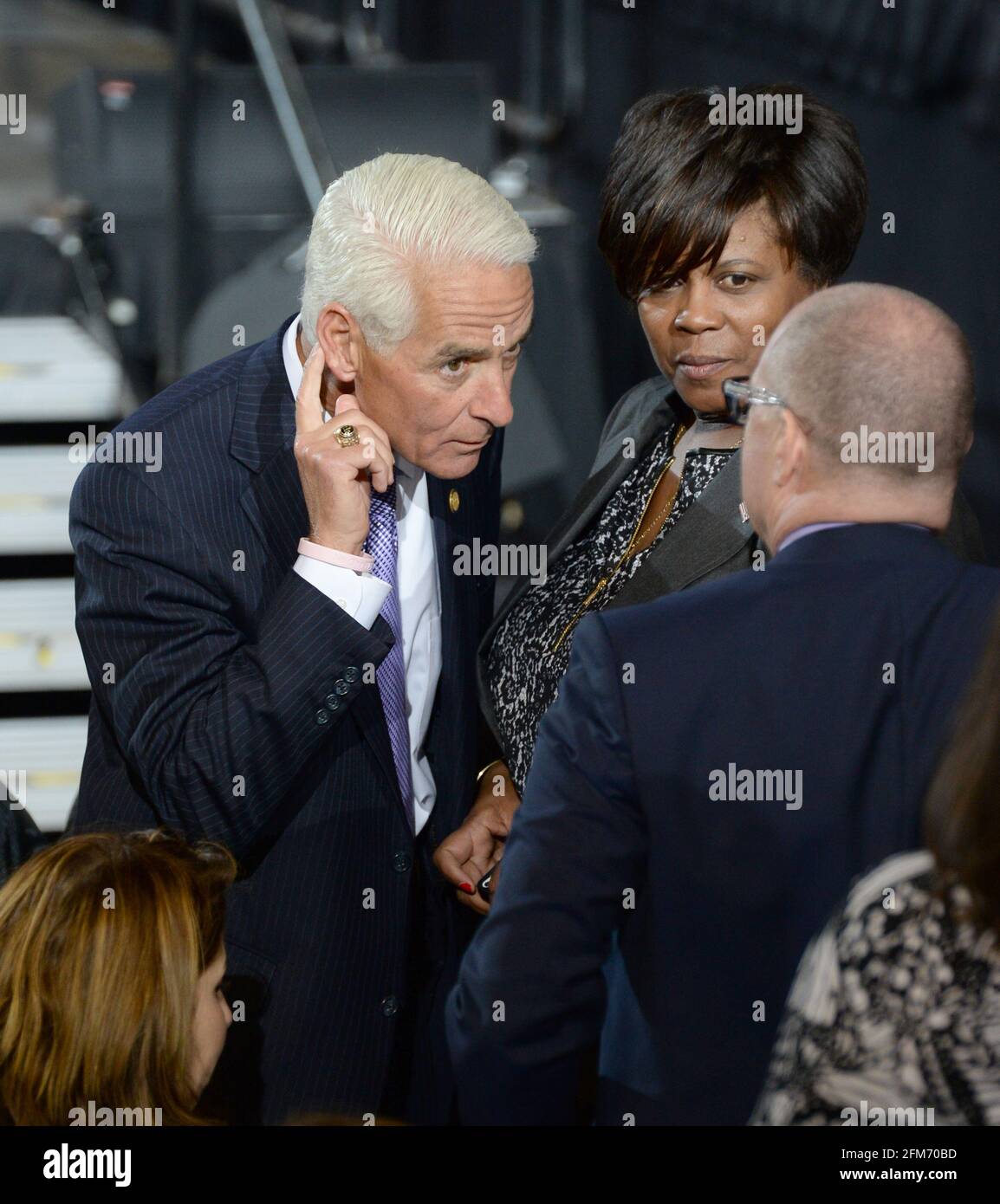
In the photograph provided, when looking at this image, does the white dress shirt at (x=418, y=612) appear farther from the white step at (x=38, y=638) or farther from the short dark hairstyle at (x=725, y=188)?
the white step at (x=38, y=638)

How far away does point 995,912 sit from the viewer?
3.97 feet

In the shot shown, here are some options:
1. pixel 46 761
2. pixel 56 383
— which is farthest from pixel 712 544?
pixel 56 383

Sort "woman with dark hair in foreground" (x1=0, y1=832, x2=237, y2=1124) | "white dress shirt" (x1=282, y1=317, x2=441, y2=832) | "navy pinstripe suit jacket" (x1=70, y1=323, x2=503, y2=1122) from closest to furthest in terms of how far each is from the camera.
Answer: "woman with dark hair in foreground" (x1=0, y1=832, x2=237, y2=1124)
"navy pinstripe suit jacket" (x1=70, y1=323, x2=503, y2=1122)
"white dress shirt" (x1=282, y1=317, x2=441, y2=832)

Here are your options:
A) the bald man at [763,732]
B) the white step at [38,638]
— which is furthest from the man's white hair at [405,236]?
the white step at [38,638]

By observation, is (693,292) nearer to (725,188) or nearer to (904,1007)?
(725,188)

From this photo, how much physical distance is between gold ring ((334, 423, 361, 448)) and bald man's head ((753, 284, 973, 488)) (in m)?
0.61

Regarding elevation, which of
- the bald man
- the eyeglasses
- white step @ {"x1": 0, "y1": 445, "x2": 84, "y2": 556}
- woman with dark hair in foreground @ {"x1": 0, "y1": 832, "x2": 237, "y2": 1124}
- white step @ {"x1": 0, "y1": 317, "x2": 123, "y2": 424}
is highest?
white step @ {"x1": 0, "y1": 317, "x2": 123, "y2": 424}

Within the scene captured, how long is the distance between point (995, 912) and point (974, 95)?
3.39 m

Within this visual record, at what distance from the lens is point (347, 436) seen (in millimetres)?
1969

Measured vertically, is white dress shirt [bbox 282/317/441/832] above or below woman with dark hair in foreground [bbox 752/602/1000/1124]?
above

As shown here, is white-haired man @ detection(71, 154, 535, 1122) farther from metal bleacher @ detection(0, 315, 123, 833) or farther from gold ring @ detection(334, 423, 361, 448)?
metal bleacher @ detection(0, 315, 123, 833)

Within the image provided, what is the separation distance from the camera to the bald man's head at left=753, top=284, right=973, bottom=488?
1525mm

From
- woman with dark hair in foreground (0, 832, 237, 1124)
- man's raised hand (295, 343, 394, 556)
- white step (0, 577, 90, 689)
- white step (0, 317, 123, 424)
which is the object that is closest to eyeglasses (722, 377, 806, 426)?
man's raised hand (295, 343, 394, 556)

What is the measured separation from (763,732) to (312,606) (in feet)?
2.10
